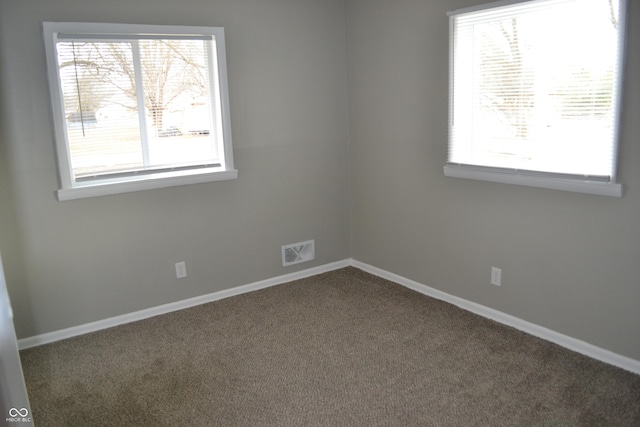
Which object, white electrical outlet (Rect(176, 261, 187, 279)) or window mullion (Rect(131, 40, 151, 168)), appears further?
white electrical outlet (Rect(176, 261, 187, 279))

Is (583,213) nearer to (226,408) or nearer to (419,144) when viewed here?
(419,144)

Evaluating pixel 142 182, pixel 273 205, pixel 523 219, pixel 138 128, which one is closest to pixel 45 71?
pixel 138 128

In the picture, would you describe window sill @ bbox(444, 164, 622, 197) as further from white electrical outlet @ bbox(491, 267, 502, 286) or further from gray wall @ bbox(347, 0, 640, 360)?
white electrical outlet @ bbox(491, 267, 502, 286)

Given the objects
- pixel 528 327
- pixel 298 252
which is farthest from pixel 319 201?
pixel 528 327

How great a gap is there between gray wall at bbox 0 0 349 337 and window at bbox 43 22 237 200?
0.08m

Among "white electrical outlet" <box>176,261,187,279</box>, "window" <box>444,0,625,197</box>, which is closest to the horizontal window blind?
"window" <box>444,0,625,197</box>

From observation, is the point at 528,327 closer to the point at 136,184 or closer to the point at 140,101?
the point at 136,184

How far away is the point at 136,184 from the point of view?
11.4 feet

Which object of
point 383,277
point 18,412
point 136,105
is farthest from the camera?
point 383,277

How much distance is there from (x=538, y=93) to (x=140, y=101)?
2.50 meters

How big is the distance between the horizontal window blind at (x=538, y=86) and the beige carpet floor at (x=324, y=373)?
1.07 meters

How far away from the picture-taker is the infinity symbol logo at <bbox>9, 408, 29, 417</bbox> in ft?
2.29

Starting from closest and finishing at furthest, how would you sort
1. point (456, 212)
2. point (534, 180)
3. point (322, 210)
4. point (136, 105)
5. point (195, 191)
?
point (534, 180) → point (136, 105) → point (456, 212) → point (195, 191) → point (322, 210)

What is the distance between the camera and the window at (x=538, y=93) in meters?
2.61
